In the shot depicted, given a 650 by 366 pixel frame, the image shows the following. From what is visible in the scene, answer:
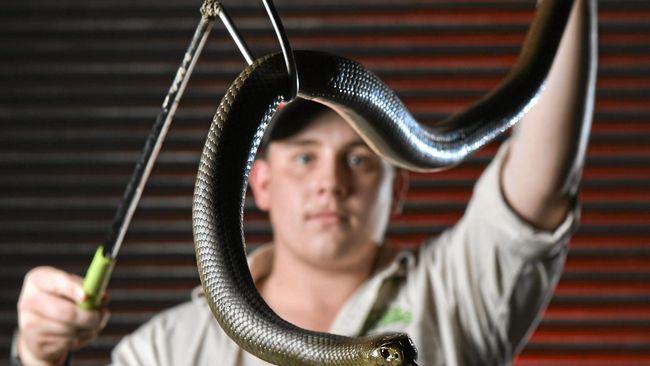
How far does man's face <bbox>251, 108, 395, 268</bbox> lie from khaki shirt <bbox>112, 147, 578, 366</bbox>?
91 mm

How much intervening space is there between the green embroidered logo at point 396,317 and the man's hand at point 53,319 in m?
0.51

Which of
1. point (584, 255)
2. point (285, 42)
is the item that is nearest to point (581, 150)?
point (285, 42)

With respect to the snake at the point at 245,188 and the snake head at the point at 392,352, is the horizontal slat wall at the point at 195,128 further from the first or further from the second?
the snake head at the point at 392,352

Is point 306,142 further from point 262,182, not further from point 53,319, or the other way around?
point 53,319

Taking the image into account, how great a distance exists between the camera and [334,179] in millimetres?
1531

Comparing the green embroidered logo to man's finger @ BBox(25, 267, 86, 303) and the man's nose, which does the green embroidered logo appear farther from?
man's finger @ BBox(25, 267, 86, 303)

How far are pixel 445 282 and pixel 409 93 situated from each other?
0.97 metres

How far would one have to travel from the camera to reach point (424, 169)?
0.71 meters

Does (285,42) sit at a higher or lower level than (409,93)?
lower

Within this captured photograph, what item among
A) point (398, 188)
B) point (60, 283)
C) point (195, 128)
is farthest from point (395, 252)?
point (195, 128)

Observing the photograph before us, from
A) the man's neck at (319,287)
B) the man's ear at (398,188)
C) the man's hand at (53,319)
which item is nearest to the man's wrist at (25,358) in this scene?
the man's hand at (53,319)

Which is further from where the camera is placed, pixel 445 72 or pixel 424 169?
pixel 445 72

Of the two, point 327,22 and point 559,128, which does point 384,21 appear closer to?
point 327,22

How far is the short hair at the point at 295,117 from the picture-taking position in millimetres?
1588
